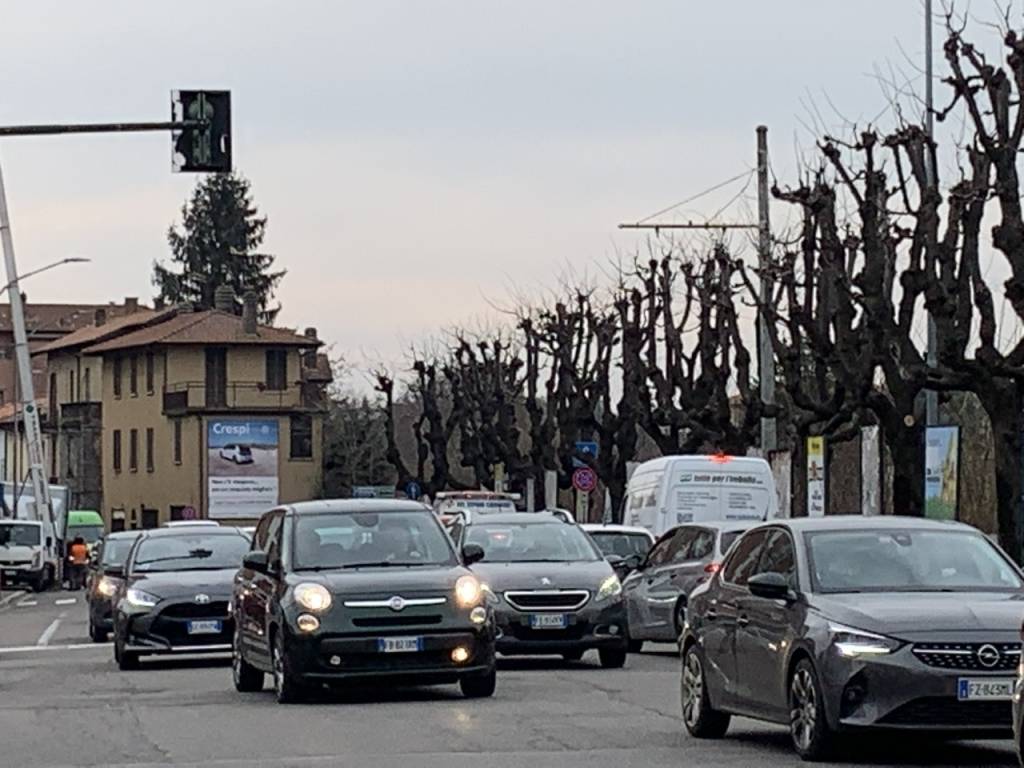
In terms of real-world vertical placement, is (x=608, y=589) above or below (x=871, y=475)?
below

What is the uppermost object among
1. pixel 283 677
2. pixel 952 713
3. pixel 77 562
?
pixel 952 713

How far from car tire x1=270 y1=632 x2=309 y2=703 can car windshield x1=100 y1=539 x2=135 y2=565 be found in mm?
15345

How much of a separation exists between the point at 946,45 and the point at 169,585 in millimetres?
14011

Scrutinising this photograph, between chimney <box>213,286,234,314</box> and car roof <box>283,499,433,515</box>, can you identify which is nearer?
car roof <box>283,499,433,515</box>

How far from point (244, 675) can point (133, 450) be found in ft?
289

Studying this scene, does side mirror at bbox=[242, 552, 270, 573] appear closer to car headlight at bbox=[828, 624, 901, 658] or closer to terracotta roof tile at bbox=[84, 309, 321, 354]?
car headlight at bbox=[828, 624, 901, 658]

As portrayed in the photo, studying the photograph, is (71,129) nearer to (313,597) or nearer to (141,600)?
(141,600)

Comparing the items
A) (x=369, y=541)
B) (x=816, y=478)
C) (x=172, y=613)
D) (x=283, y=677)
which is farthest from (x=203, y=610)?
(x=816, y=478)

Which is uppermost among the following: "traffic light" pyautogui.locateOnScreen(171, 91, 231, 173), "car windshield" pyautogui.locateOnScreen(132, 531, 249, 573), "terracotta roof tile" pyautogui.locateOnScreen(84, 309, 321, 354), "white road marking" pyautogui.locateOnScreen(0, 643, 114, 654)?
"terracotta roof tile" pyautogui.locateOnScreen(84, 309, 321, 354)

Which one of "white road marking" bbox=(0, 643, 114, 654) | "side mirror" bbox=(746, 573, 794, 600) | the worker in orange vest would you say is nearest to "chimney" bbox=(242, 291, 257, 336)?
the worker in orange vest

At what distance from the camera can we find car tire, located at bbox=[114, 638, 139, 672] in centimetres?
2539

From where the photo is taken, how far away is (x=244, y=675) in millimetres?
20734

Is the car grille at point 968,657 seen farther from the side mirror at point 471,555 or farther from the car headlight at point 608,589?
the car headlight at point 608,589

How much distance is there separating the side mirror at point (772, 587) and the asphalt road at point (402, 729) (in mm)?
980
